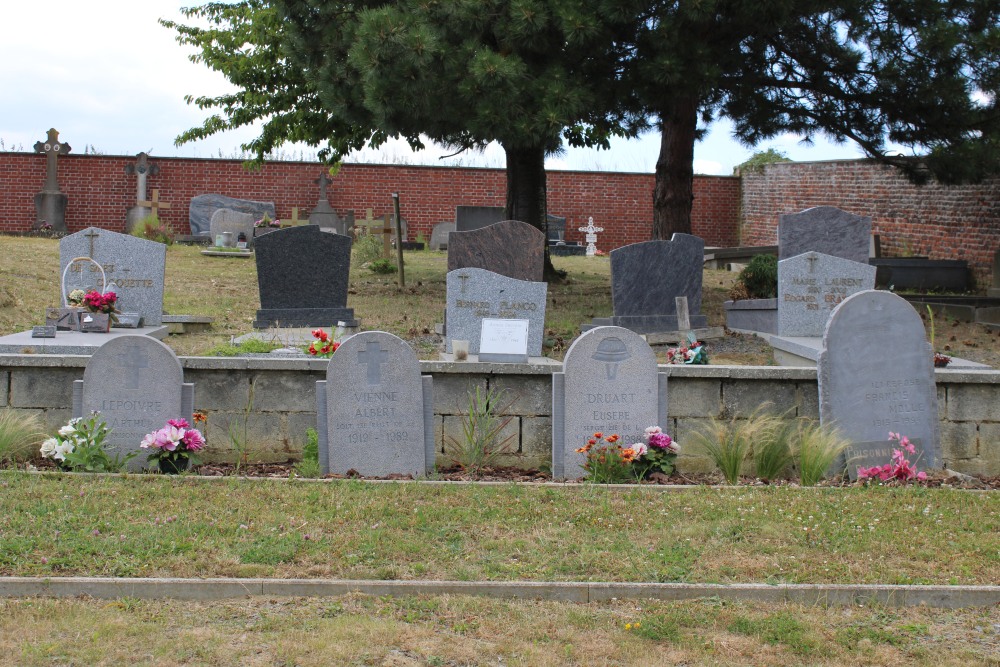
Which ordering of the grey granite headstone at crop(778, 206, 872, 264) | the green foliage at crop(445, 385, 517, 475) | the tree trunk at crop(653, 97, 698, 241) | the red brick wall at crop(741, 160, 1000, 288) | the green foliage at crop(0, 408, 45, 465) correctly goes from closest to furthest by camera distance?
the green foliage at crop(0, 408, 45, 465), the green foliage at crop(445, 385, 517, 475), the grey granite headstone at crop(778, 206, 872, 264), the tree trunk at crop(653, 97, 698, 241), the red brick wall at crop(741, 160, 1000, 288)

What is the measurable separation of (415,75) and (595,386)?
19.5ft

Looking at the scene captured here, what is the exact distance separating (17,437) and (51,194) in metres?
21.9

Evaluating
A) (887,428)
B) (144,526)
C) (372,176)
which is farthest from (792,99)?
(372,176)

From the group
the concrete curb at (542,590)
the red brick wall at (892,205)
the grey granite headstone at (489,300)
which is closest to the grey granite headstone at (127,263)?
the grey granite headstone at (489,300)

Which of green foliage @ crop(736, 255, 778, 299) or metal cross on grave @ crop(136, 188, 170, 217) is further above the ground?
metal cross on grave @ crop(136, 188, 170, 217)

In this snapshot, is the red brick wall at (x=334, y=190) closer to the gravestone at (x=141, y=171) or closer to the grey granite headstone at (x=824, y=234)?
the gravestone at (x=141, y=171)

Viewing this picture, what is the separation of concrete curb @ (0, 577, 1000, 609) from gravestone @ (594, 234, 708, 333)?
22.4 feet

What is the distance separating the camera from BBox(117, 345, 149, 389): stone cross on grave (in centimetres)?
710

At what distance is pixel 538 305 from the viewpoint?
32.6 feet

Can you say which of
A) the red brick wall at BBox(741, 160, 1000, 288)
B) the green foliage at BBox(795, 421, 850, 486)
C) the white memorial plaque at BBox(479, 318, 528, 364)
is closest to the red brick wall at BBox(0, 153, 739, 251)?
the red brick wall at BBox(741, 160, 1000, 288)

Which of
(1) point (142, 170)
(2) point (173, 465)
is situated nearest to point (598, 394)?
(2) point (173, 465)

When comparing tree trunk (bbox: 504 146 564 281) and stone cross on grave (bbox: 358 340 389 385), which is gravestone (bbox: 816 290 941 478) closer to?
stone cross on grave (bbox: 358 340 389 385)

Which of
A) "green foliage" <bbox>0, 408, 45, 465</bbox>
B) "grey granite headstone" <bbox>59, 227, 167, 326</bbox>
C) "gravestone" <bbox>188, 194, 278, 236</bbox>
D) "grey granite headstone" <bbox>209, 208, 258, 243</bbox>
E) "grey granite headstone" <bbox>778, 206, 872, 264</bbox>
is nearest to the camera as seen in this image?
"green foliage" <bbox>0, 408, 45, 465</bbox>

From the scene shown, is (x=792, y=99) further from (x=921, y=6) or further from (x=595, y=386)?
(x=595, y=386)
